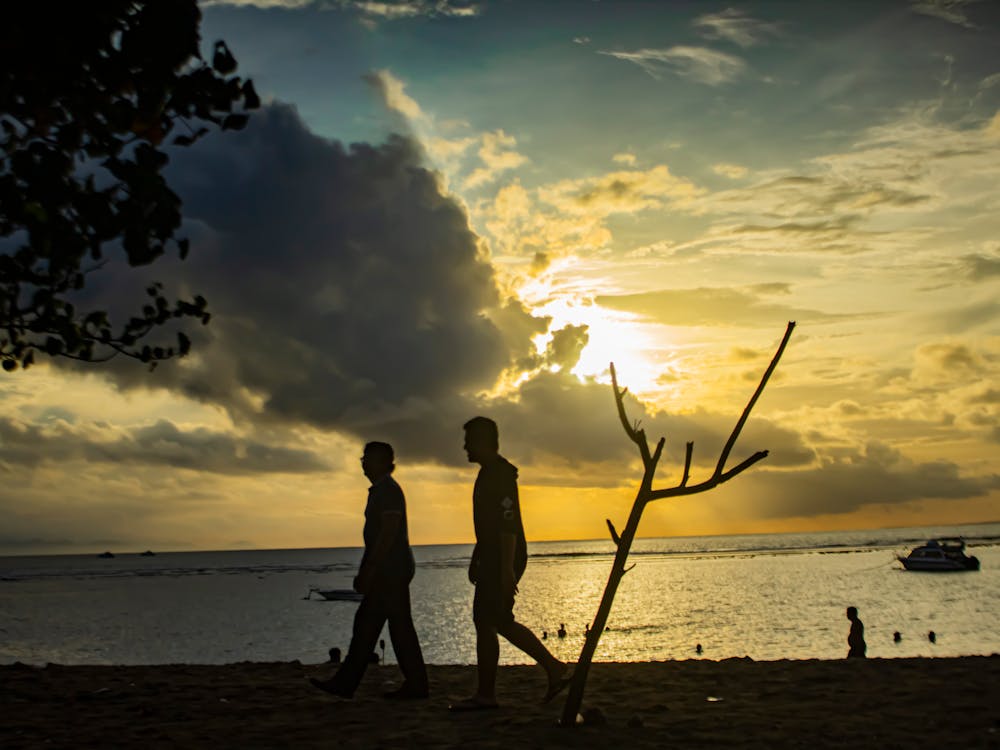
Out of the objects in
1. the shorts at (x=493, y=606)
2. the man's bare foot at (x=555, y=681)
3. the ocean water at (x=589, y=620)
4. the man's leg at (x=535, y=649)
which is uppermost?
the shorts at (x=493, y=606)

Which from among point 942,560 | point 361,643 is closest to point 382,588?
point 361,643

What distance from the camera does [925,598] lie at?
77312mm

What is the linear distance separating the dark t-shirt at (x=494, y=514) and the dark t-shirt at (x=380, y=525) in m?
0.97

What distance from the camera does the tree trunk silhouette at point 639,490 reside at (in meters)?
8.16

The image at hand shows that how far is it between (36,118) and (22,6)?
2.32 feet

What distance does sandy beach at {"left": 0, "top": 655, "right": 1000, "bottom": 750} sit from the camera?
25.9 ft

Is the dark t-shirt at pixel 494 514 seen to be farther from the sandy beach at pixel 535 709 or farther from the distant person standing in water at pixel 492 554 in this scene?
the sandy beach at pixel 535 709

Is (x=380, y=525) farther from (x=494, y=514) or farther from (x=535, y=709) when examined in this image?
(x=535, y=709)

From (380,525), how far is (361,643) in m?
1.26

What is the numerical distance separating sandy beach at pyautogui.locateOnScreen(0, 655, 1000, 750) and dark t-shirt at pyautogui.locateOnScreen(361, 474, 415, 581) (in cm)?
143

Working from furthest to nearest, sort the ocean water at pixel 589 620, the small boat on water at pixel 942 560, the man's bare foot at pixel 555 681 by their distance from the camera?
the small boat on water at pixel 942 560 < the ocean water at pixel 589 620 < the man's bare foot at pixel 555 681

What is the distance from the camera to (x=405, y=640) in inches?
388

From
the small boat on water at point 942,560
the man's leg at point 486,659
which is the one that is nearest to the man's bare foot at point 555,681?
the man's leg at point 486,659

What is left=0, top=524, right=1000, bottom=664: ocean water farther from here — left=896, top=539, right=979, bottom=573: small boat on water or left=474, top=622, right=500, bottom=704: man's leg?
left=474, top=622, right=500, bottom=704: man's leg
